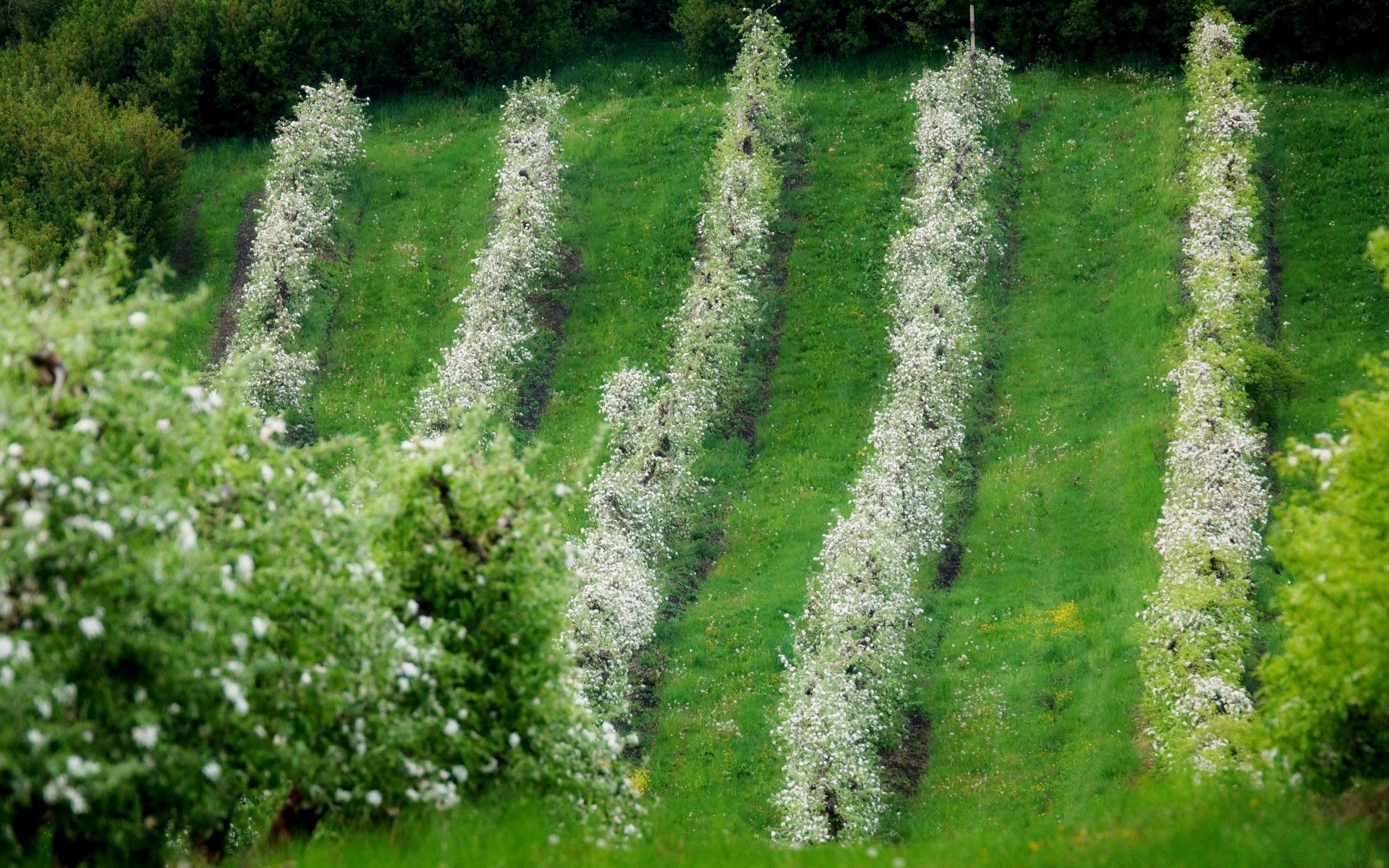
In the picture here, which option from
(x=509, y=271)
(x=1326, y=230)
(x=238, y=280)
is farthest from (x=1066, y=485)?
(x=238, y=280)

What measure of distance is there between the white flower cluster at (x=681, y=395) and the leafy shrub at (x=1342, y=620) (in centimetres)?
1132

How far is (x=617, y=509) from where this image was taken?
42500mm

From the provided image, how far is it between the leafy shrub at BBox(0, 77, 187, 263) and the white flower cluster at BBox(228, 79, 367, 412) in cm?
507

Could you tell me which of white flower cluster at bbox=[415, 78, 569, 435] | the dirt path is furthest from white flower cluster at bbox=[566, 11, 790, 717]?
the dirt path

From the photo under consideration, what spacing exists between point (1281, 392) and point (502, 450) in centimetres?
3705

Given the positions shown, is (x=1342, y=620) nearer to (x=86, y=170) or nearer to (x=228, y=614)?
(x=228, y=614)

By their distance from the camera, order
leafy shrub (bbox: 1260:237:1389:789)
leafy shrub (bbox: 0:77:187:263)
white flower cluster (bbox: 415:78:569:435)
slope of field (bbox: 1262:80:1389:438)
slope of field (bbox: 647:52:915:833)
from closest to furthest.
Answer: leafy shrub (bbox: 1260:237:1389:789) → slope of field (bbox: 647:52:915:833) → slope of field (bbox: 1262:80:1389:438) → white flower cluster (bbox: 415:78:569:435) → leafy shrub (bbox: 0:77:187:263)


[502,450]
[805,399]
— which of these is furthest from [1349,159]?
[502,450]

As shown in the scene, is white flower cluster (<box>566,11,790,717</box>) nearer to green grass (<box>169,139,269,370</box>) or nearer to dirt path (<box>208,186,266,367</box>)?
dirt path (<box>208,186,266,367</box>)

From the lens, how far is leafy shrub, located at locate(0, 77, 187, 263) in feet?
199

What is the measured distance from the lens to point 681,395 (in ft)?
155

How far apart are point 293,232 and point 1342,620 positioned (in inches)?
2018

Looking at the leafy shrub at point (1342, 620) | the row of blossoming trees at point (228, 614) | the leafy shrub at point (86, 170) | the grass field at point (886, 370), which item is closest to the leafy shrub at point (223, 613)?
the row of blossoming trees at point (228, 614)

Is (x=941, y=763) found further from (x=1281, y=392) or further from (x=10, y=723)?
(x=10, y=723)
